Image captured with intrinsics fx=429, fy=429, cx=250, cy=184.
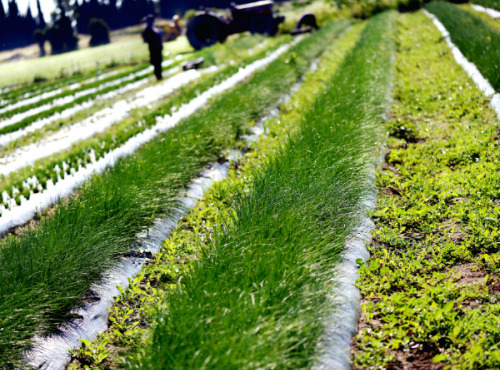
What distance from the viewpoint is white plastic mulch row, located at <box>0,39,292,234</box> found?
11.7 ft

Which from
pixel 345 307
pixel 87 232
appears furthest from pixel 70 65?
pixel 345 307

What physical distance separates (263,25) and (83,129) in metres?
13.1

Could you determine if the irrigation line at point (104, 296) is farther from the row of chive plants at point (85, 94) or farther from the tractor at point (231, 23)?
the tractor at point (231, 23)

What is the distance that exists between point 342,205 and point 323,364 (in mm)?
1306

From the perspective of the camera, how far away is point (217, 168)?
434 cm

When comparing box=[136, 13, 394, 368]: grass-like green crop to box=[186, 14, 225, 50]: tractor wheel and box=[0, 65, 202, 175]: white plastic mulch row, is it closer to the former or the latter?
box=[0, 65, 202, 175]: white plastic mulch row

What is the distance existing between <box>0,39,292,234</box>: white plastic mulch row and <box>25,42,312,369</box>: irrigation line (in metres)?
0.73

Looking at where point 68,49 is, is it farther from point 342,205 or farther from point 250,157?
point 342,205

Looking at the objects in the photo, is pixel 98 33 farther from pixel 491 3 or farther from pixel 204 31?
pixel 491 3

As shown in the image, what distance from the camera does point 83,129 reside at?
6.78 m

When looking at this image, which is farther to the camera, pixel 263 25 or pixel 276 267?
pixel 263 25

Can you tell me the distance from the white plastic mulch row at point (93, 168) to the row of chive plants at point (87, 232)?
0.70 feet

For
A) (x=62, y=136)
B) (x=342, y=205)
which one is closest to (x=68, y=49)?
(x=62, y=136)

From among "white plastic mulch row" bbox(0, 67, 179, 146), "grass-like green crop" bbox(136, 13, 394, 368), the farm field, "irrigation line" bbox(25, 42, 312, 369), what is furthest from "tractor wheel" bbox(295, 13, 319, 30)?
"irrigation line" bbox(25, 42, 312, 369)
